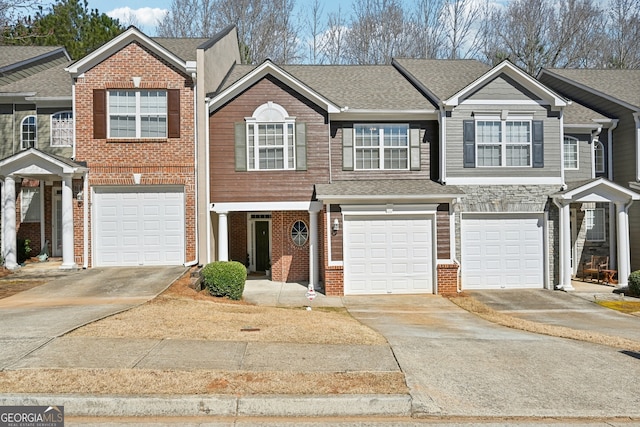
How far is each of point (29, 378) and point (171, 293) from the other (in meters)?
6.61

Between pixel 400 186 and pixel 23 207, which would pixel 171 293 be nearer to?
pixel 400 186

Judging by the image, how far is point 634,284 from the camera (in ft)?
54.3

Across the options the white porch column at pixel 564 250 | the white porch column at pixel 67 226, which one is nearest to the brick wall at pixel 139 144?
the white porch column at pixel 67 226

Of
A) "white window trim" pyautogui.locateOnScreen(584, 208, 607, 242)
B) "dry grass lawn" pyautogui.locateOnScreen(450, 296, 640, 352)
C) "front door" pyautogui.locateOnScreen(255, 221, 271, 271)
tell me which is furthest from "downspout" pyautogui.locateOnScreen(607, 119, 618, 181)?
"front door" pyautogui.locateOnScreen(255, 221, 271, 271)

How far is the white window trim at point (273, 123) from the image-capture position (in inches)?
680

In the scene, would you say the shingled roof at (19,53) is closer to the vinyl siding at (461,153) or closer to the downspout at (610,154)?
the vinyl siding at (461,153)

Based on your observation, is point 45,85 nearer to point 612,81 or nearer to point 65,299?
point 65,299

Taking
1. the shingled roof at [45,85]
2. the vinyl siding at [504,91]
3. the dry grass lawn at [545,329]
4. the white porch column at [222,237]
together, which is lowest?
the dry grass lawn at [545,329]

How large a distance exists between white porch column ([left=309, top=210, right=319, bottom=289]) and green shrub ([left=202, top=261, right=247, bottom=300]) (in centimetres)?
302

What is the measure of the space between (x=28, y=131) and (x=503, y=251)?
18.0m

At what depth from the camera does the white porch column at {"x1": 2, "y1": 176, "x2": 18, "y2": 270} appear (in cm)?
1603

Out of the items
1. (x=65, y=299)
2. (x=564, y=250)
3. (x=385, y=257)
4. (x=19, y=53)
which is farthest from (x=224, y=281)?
(x=19, y=53)

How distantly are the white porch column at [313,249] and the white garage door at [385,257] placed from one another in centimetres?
114

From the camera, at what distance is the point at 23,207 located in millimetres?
19422
